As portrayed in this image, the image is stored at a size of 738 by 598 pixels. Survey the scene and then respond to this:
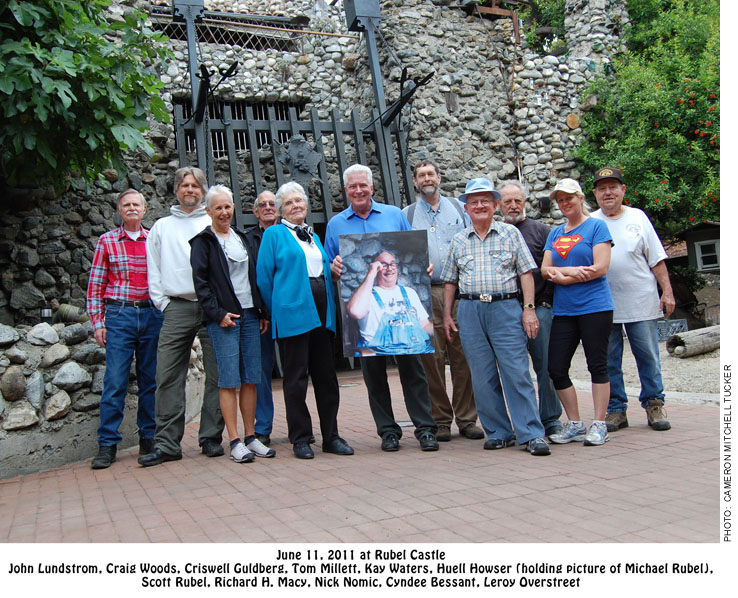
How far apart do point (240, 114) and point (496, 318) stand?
22.6 feet

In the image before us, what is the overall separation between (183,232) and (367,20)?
623 centimetres

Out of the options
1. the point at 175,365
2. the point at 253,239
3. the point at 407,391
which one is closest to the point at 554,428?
the point at 407,391

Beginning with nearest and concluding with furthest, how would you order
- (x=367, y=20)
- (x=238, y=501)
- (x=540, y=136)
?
(x=238, y=501), (x=367, y=20), (x=540, y=136)

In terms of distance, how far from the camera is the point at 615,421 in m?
4.58

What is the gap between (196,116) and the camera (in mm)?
8172

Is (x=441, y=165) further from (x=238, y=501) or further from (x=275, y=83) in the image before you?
(x=238, y=501)

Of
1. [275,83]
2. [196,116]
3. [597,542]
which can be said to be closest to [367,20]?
[275,83]

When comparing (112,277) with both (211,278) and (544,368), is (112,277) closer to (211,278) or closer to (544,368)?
(211,278)

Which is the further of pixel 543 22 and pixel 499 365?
pixel 543 22

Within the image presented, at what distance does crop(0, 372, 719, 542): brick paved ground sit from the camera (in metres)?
2.61

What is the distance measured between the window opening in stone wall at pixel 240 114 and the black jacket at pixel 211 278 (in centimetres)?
538

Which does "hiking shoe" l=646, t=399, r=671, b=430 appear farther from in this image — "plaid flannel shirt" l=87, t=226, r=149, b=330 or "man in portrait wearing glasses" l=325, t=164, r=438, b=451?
"plaid flannel shirt" l=87, t=226, r=149, b=330

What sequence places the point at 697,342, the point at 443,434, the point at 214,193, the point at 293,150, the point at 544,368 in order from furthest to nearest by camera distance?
the point at 293,150, the point at 697,342, the point at 443,434, the point at 544,368, the point at 214,193
